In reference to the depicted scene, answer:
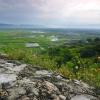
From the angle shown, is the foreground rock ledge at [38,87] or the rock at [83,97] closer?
the foreground rock ledge at [38,87]

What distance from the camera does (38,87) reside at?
716 centimetres

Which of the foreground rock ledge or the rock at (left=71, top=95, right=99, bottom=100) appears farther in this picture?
the rock at (left=71, top=95, right=99, bottom=100)

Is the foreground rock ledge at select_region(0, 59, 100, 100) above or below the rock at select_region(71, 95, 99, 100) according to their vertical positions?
above

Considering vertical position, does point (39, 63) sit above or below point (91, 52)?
above

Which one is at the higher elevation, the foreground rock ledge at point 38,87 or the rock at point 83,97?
the foreground rock ledge at point 38,87

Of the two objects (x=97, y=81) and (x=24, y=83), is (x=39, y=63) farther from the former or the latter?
(x=24, y=83)

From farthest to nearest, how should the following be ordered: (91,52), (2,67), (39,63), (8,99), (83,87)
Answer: (91,52) < (39,63) < (2,67) < (83,87) < (8,99)

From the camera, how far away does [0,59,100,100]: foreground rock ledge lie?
6824 millimetres

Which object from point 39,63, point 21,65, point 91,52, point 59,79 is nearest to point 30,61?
point 39,63

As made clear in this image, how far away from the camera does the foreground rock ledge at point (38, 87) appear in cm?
682

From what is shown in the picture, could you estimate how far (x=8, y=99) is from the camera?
21.7 ft

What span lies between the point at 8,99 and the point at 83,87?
85.5 inches

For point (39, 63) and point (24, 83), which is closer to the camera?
point (24, 83)

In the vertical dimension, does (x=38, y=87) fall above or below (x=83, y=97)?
above
